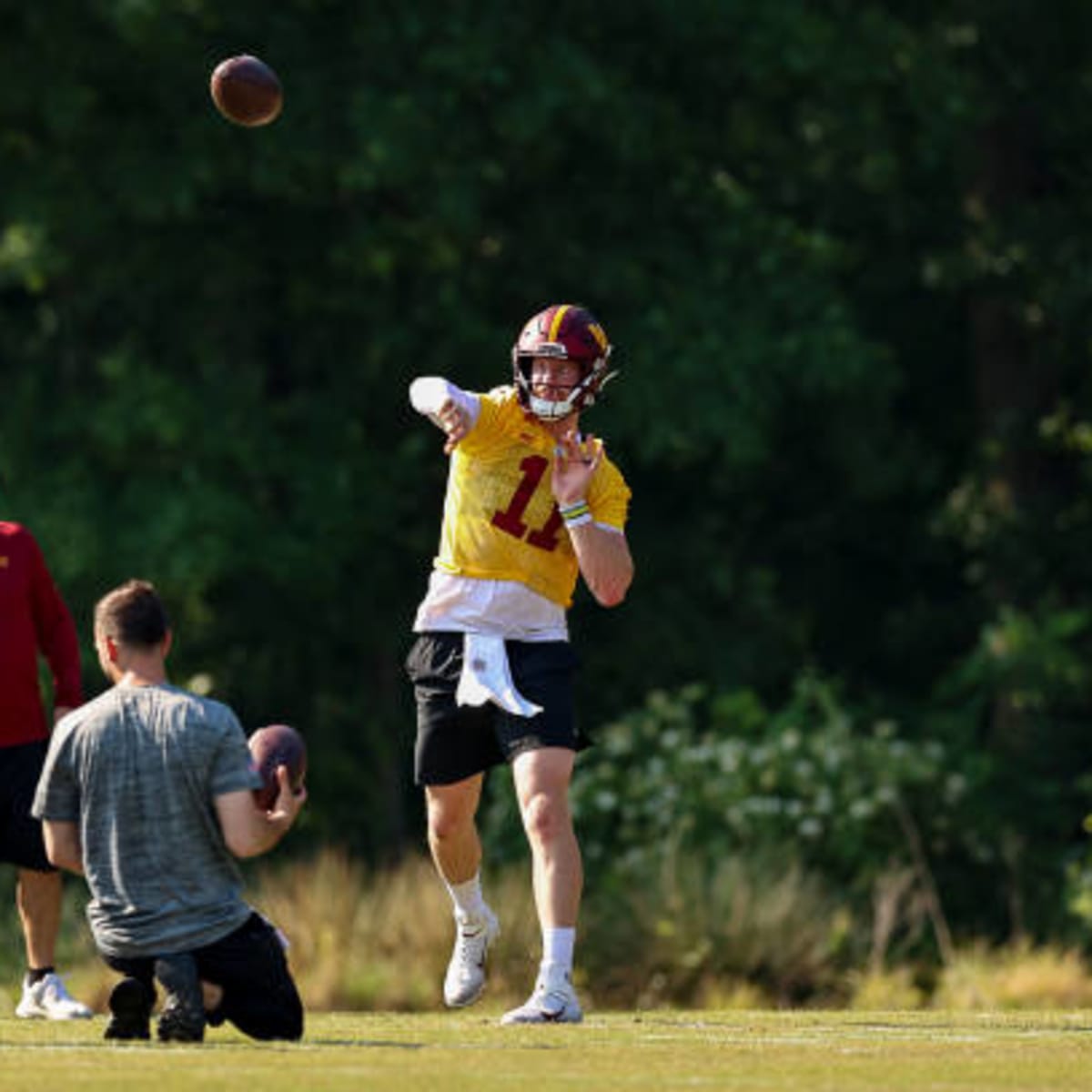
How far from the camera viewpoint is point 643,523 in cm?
2478

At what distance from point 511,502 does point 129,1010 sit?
7.58 feet

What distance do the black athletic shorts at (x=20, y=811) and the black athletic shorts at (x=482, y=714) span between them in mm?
1305

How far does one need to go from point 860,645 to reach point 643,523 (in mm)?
2805

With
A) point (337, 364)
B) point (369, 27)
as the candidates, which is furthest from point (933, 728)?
point (369, 27)

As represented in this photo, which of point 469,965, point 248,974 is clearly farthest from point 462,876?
point 248,974

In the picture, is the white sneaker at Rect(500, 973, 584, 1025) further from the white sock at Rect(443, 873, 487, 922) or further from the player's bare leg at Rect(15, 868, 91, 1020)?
the player's bare leg at Rect(15, 868, 91, 1020)

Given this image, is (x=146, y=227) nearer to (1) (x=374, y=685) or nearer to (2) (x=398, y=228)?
(2) (x=398, y=228)

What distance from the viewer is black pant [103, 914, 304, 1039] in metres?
8.98

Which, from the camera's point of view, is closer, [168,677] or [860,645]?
[168,677]

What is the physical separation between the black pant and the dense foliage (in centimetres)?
1040

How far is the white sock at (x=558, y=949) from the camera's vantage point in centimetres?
992

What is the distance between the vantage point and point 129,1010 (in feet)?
29.4

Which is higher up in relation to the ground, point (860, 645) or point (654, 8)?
point (654, 8)

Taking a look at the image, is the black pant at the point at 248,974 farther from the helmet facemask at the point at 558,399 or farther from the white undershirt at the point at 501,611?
the helmet facemask at the point at 558,399
